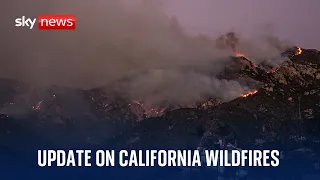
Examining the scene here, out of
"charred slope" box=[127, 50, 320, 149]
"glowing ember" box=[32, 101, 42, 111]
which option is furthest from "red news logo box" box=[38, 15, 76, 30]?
"charred slope" box=[127, 50, 320, 149]

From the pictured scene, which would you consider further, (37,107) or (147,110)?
(147,110)

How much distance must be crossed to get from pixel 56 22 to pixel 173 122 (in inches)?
231

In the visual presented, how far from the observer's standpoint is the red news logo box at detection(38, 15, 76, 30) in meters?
13.0

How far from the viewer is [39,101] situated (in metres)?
14.5

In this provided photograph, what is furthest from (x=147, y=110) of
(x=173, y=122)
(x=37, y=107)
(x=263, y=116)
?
(x=263, y=116)

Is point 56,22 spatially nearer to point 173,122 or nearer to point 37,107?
point 37,107

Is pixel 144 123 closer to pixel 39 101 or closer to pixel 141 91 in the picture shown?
pixel 141 91

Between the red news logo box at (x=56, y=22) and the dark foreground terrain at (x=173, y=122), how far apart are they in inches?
80.9

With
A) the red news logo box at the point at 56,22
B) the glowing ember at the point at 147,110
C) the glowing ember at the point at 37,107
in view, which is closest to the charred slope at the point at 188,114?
the glowing ember at the point at 37,107

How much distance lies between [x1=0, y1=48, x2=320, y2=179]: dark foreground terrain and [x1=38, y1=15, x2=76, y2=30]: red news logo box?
2.05 m

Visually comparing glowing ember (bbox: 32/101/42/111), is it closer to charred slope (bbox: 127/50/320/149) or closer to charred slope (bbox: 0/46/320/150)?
charred slope (bbox: 0/46/320/150)

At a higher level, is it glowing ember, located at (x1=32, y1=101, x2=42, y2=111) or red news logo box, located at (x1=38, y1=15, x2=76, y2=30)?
red news logo box, located at (x1=38, y1=15, x2=76, y2=30)

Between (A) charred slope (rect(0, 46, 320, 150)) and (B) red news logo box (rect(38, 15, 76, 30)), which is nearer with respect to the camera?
(B) red news logo box (rect(38, 15, 76, 30))

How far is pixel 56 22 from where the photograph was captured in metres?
13.1
